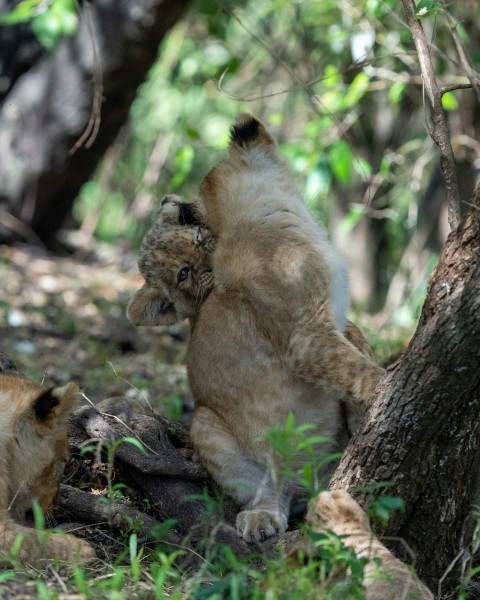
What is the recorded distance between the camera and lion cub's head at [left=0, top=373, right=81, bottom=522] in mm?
3975

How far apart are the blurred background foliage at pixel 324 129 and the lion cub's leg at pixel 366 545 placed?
4.16 m

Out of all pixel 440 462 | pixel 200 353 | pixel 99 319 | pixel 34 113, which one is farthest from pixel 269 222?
pixel 34 113

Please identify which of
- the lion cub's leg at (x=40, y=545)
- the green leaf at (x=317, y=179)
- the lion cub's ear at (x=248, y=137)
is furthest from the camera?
the green leaf at (x=317, y=179)

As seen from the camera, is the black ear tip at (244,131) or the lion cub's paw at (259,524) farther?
the black ear tip at (244,131)

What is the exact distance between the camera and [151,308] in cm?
490

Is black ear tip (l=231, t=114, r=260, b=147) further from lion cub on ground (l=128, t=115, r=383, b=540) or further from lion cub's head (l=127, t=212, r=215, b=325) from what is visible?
lion cub's head (l=127, t=212, r=215, b=325)

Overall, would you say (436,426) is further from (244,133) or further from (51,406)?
(244,133)

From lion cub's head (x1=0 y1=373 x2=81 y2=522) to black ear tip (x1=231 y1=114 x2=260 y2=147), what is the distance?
5.27 feet

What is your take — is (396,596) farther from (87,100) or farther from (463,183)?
(87,100)

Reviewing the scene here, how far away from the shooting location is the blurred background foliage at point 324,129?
8531 mm

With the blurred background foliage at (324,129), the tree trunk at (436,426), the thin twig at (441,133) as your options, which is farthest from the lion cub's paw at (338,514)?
Answer: the blurred background foliage at (324,129)

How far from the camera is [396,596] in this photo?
3.12m

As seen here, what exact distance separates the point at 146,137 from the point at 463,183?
18.6ft

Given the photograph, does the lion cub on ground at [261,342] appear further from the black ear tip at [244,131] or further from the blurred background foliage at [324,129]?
the blurred background foliage at [324,129]
